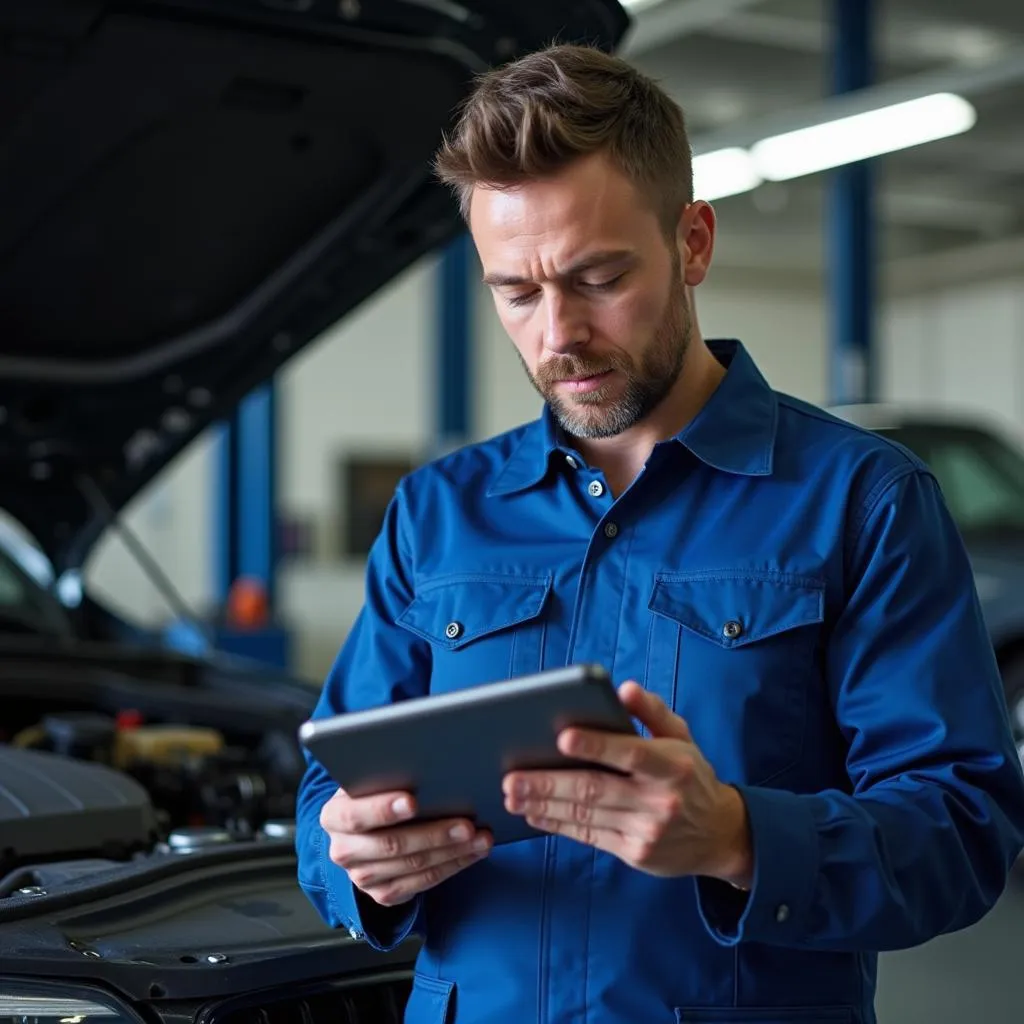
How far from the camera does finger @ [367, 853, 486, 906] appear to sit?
101cm

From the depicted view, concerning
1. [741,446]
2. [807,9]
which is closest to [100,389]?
[741,446]

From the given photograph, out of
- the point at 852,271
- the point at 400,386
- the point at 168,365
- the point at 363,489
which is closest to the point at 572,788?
the point at 168,365

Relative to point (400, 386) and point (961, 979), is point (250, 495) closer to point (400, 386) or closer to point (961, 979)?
point (961, 979)

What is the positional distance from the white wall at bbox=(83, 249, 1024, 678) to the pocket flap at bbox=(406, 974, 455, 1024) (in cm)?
961

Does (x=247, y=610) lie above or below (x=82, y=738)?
above

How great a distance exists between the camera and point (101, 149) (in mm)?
2004

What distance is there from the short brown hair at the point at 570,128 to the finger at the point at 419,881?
1.68 ft

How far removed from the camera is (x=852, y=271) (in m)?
6.81

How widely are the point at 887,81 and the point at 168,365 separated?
26.5 ft

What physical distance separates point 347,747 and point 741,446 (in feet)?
1.35

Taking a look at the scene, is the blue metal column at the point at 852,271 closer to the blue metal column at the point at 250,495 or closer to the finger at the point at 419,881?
the blue metal column at the point at 250,495

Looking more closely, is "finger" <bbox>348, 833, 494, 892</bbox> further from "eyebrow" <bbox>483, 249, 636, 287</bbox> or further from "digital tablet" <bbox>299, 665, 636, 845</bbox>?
"eyebrow" <bbox>483, 249, 636, 287</bbox>

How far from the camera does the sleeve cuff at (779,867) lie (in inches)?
36.3

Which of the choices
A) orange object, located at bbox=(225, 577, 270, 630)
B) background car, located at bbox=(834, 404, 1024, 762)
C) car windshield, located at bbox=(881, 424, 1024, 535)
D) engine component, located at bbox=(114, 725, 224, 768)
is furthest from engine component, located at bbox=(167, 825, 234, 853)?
orange object, located at bbox=(225, 577, 270, 630)
